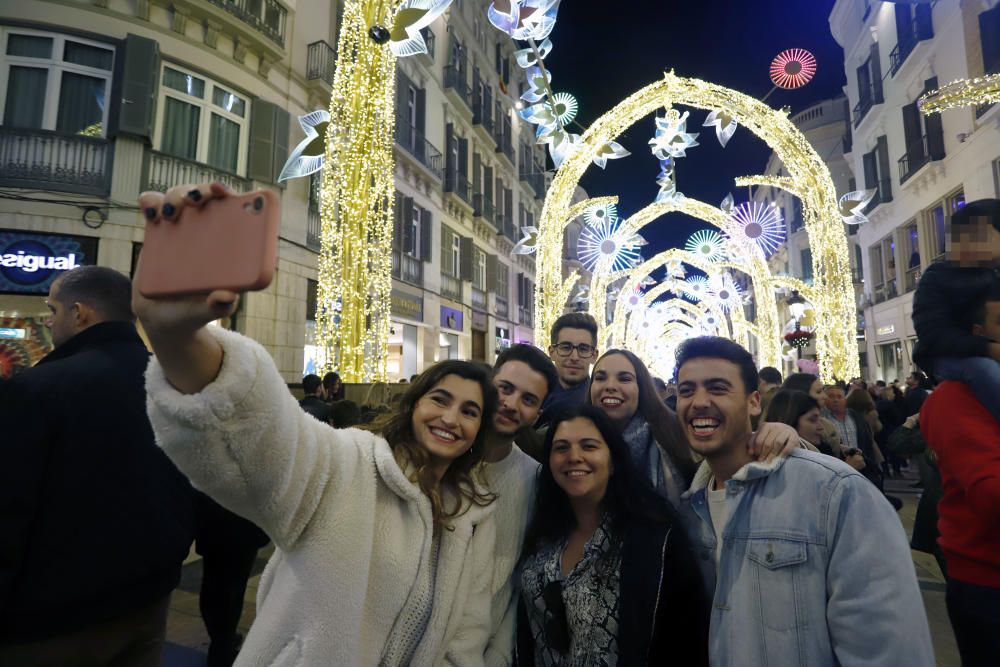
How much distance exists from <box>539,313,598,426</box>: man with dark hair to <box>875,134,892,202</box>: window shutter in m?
20.2

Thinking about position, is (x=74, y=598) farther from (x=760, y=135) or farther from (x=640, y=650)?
(x=760, y=135)

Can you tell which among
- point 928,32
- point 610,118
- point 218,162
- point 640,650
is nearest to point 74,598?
point 640,650

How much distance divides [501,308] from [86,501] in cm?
2394

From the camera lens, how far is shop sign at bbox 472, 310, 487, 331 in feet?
73.5

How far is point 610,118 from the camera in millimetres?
10102

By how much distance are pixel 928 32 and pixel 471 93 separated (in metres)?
15.0

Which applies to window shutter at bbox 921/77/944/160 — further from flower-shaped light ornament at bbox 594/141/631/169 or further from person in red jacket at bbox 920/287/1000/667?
person in red jacket at bbox 920/287/1000/667

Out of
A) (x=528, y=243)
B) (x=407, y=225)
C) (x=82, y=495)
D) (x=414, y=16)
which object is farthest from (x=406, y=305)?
(x=82, y=495)

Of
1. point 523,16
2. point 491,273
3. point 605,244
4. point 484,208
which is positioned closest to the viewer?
point 523,16

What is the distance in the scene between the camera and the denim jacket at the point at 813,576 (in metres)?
1.46

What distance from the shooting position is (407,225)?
1680 centimetres

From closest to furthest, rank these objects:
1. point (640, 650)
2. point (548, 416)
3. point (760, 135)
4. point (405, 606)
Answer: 1. point (405, 606)
2. point (640, 650)
3. point (548, 416)
4. point (760, 135)

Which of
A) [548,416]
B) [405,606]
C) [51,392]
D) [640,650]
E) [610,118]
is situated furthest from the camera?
[610,118]

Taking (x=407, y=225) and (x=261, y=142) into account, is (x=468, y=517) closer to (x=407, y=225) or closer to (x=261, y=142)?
(x=261, y=142)
